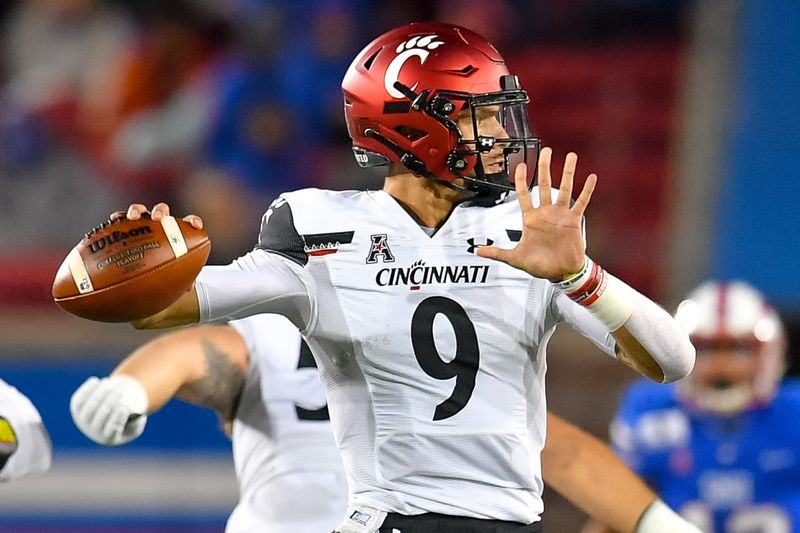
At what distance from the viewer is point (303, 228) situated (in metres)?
2.63

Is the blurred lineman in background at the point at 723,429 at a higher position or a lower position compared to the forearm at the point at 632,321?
lower

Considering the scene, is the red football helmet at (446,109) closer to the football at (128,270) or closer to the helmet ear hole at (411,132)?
the helmet ear hole at (411,132)

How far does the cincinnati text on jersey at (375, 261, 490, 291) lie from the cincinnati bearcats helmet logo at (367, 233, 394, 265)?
4cm

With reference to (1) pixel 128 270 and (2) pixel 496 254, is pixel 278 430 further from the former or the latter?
(2) pixel 496 254

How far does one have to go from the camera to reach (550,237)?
2402 mm

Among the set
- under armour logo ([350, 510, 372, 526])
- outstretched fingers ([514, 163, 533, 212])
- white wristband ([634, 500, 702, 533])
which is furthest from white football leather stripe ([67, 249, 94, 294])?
white wristband ([634, 500, 702, 533])

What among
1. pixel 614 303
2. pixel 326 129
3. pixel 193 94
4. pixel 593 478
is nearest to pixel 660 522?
pixel 593 478

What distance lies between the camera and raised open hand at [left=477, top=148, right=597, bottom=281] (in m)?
2.39

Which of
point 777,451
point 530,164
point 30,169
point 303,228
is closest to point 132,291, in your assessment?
point 303,228

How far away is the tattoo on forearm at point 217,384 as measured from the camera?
3314 mm

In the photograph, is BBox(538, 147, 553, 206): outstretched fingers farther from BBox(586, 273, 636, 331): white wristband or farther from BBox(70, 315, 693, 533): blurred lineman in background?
BBox(70, 315, 693, 533): blurred lineman in background

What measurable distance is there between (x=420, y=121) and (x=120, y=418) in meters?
0.84

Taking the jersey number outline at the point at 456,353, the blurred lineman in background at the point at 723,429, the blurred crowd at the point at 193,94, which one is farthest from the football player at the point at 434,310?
the blurred crowd at the point at 193,94

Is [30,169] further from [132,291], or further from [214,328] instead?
[132,291]
